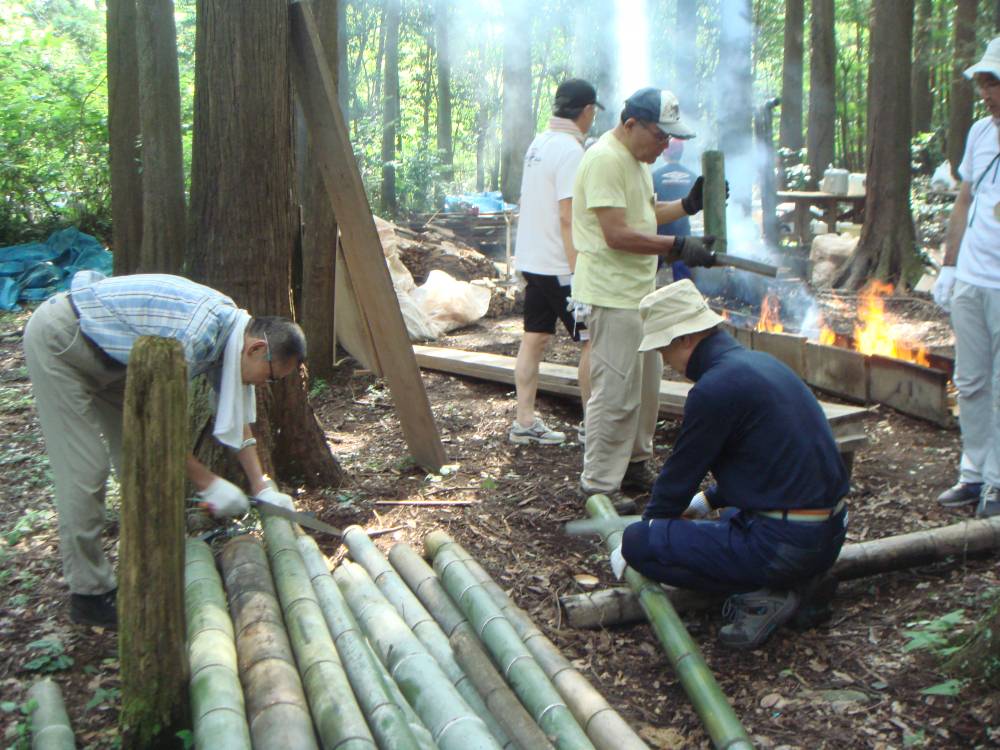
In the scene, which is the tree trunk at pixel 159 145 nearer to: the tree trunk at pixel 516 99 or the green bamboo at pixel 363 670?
the green bamboo at pixel 363 670

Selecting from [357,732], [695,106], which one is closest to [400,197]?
[695,106]

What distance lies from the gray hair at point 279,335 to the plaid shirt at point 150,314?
0.10m

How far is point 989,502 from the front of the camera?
4461 millimetres

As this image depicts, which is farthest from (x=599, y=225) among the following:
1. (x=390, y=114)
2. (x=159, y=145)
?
(x=390, y=114)

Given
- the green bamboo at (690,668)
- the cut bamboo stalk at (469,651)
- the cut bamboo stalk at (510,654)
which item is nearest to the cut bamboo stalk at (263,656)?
the cut bamboo stalk at (469,651)

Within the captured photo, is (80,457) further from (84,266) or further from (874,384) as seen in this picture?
(84,266)

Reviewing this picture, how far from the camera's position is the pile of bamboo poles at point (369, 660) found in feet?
8.71

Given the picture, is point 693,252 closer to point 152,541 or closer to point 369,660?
point 369,660

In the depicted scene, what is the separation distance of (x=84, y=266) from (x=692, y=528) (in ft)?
34.2

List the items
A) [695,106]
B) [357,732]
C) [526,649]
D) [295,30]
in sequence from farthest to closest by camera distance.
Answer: [695,106]
[295,30]
[526,649]
[357,732]

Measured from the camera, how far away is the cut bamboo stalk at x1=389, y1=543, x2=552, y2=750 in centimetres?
Result: 283

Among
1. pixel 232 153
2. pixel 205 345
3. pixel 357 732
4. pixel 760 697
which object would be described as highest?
pixel 232 153

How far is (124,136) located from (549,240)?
6.10 m

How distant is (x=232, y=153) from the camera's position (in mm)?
4426
